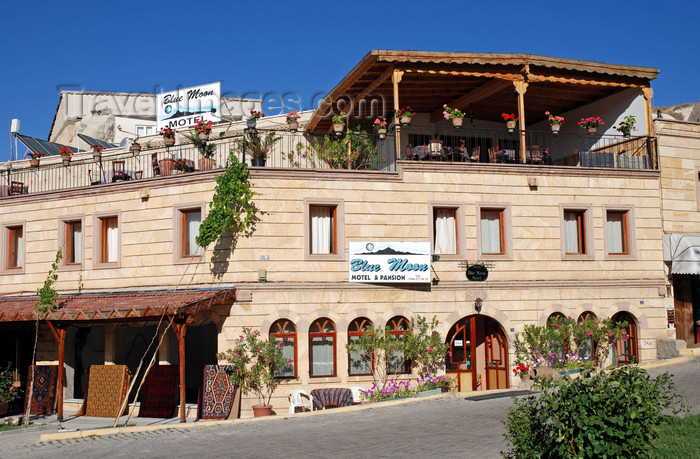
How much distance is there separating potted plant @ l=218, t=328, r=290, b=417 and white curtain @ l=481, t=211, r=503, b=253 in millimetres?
6764

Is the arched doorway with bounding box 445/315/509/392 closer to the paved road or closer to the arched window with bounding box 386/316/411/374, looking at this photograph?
the arched window with bounding box 386/316/411/374

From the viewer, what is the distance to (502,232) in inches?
859

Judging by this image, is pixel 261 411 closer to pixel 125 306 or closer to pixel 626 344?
pixel 125 306

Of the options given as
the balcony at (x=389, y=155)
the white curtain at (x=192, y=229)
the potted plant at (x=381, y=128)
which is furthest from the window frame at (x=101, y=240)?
the potted plant at (x=381, y=128)

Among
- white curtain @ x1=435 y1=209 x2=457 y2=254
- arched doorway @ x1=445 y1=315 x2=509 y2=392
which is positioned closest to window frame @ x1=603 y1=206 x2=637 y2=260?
arched doorway @ x1=445 y1=315 x2=509 y2=392

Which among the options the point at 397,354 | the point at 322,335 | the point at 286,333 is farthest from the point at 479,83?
the point at 286,333

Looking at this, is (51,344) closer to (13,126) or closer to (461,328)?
(461,328)

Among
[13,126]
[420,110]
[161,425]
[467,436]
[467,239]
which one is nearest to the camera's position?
[467,436]

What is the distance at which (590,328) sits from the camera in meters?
21.5

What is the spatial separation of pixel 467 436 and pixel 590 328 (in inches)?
341

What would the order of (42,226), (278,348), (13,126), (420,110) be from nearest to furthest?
(278,348), (42,226), (420,110), (13,126)

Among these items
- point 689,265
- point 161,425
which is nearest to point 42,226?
point 161,425

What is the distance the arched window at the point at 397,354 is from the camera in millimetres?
20297

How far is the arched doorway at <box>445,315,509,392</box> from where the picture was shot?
21359 mm
